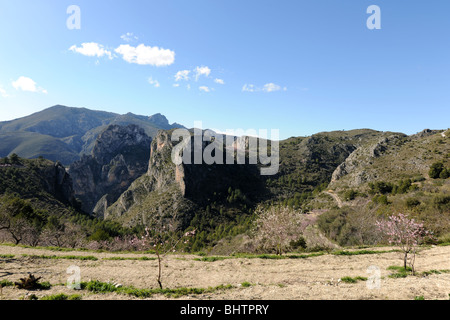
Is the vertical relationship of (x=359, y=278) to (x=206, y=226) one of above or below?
above

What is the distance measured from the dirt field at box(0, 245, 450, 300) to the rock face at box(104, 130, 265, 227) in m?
65.7

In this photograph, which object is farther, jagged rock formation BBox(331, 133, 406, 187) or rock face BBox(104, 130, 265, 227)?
rock face BBox(104, 130, 265, 227)

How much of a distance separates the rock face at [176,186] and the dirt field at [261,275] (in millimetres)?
65682

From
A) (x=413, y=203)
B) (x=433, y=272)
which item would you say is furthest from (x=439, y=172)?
(x=433, y=272)

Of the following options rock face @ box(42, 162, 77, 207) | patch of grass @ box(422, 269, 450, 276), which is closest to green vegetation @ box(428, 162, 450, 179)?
patch of grass @ box(422, 269, 450, 276)

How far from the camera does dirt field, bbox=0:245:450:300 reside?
1108cm

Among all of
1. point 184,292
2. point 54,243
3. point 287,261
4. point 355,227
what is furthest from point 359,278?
point 54,243

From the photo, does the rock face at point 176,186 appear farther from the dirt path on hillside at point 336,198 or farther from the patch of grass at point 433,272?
the patch of grass at point 433,272

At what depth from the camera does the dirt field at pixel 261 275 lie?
11078 mm

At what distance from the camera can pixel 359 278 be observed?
13664mm

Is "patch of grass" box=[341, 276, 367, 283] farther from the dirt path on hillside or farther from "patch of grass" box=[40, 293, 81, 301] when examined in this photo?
the dirt path on hillside

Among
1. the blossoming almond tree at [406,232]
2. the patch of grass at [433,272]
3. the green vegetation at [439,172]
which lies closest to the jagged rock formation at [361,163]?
the green vegetation at [439,172]

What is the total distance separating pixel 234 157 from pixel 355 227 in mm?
99559
